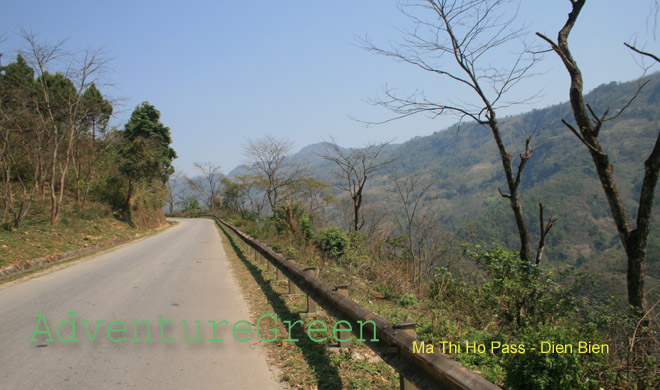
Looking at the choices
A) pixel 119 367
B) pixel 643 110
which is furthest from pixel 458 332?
pixel 643 110

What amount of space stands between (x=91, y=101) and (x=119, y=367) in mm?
24823

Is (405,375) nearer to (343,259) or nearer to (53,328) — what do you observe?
(53,328)

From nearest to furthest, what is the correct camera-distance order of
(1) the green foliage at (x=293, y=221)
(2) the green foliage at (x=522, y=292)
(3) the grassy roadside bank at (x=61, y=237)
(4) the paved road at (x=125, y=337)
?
(4) the paved road at (x=125, y=337)
(2) the green foliage at (x=522, y=292)
(3) the grassy roadside bank at (x=61, y=237)
(1) the green foliage at (x=293, y=221)

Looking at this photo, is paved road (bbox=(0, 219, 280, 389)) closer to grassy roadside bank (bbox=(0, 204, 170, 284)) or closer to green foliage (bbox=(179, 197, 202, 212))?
grassy roadside bank (bbox=(0, 204, 170, 284))

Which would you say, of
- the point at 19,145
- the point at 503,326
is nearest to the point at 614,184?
the point at 503,326

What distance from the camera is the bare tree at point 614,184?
5.74 metres

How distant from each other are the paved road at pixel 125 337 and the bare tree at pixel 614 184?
5.15 m

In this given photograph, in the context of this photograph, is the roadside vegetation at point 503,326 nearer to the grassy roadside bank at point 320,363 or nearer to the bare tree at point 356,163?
the grassy roadside bank at point 320,363

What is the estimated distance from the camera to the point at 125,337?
5.33m

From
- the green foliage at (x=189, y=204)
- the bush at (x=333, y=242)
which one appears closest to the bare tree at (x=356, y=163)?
the bush at (x=333, y=242)

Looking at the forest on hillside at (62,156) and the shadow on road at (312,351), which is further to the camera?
the forest on hillside at (62,156)

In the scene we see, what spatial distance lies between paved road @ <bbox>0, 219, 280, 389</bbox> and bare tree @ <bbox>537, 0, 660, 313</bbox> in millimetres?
5147

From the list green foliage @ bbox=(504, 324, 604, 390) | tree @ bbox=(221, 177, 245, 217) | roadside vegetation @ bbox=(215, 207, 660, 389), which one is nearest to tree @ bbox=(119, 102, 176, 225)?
tree @ bbox=(221, 177, 245, 217)

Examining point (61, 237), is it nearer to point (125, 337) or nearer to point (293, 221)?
point (293, 221)
